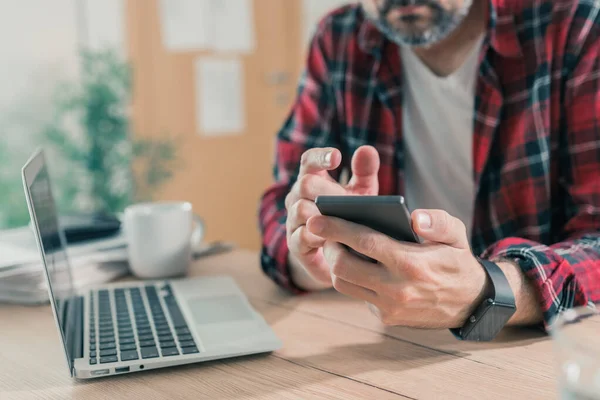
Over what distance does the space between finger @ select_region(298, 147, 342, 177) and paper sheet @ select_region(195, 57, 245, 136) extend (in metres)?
2.59

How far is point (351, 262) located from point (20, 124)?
95.6 inches

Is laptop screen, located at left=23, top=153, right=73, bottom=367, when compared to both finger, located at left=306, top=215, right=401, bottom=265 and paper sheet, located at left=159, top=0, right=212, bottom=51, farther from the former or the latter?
paper sheet, located at left=159, top=0, right=212, bottom=51

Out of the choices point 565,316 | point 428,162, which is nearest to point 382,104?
point 428,162

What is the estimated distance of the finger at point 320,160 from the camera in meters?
0.74

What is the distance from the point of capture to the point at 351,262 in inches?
27.6

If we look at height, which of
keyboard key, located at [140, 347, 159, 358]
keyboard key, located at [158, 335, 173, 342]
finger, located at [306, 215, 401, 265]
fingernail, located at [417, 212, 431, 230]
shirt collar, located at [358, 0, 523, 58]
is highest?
shirt collar, located at [358, 0, 523, 58]

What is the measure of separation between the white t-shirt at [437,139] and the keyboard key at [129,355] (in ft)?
2.49

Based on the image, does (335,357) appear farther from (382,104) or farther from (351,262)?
(382,104)

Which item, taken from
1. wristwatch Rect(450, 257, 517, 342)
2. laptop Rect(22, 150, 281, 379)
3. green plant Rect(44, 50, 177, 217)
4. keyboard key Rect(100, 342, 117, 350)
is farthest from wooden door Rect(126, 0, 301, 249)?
wristwatch Rect(450, 257, 517, 342)

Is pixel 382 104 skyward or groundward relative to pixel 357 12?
groundward

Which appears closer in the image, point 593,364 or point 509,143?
point 593,364

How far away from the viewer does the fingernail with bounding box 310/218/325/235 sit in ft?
2.23

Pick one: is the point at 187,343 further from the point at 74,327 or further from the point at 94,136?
the point at 94,136

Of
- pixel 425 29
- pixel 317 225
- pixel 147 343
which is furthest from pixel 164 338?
pixel 425 29
